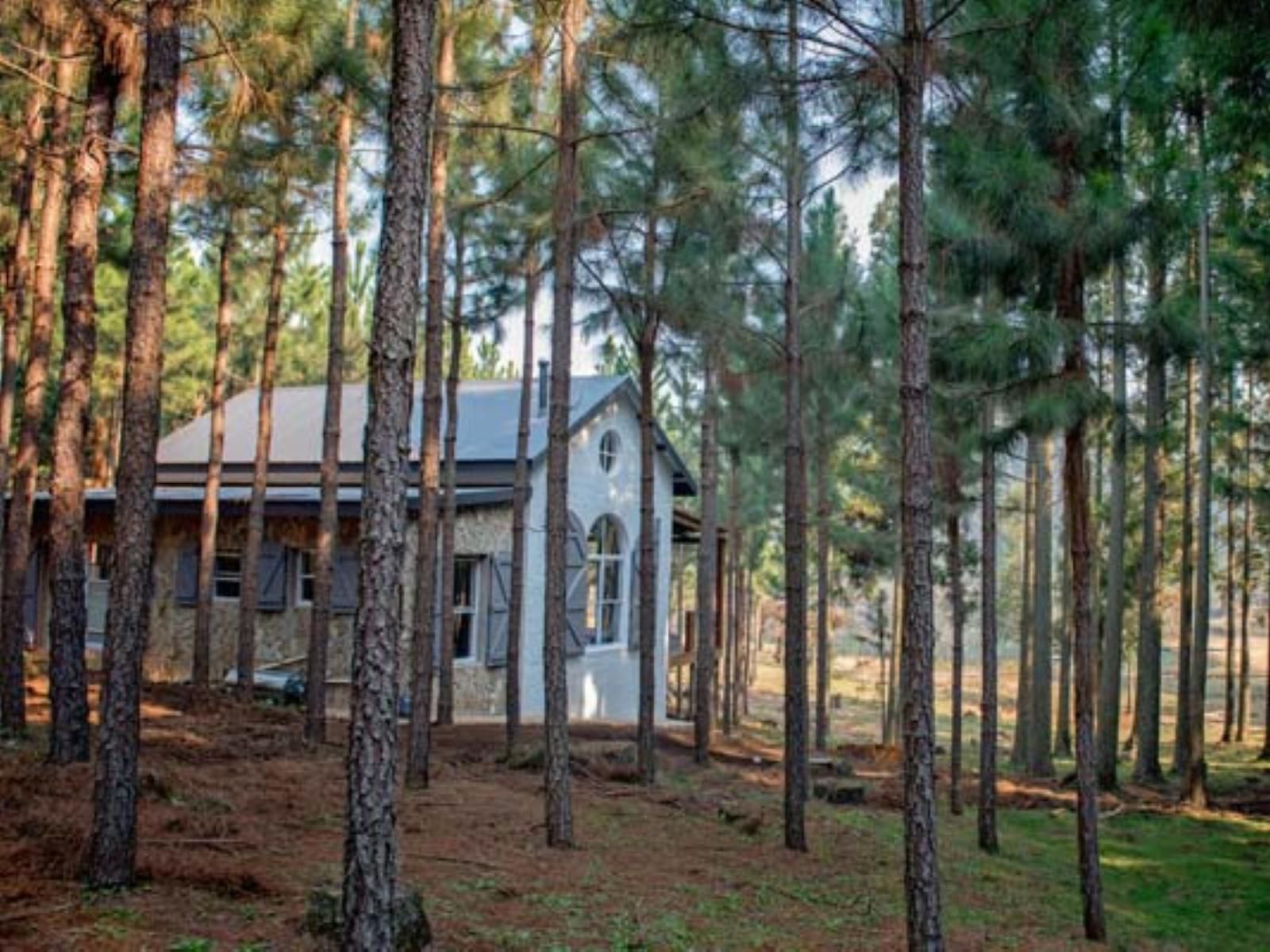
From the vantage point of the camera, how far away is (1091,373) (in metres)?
8.48

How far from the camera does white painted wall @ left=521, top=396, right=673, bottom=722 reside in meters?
17.3

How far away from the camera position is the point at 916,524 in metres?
5.27

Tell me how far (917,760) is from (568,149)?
5.41 meters

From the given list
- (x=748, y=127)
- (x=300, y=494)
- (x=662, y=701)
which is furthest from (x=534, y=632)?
(x=748, y=127)

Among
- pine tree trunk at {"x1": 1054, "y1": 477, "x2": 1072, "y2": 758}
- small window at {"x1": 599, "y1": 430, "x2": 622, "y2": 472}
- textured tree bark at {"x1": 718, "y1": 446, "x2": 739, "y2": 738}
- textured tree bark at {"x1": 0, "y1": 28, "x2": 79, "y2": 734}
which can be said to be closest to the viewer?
textured tree bark at {"x1": 0, "y1": 28, "x2": 79, "y2": 734}

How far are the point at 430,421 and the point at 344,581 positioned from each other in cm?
739

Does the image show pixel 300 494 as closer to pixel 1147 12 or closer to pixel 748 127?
pixel 748 127

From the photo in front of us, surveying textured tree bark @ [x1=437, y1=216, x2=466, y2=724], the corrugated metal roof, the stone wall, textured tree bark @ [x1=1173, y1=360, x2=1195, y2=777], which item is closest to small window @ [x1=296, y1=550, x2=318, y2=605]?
the stone wall

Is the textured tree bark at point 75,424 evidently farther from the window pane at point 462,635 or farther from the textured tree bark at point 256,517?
the window pane at point 462,635

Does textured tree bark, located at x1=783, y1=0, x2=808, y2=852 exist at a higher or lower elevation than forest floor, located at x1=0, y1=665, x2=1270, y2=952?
higher

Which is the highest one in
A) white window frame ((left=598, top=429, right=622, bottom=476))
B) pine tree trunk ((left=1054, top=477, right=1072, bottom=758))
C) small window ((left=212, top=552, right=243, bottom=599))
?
white window frame ((left=598, top=429, right=622, bottom=476))

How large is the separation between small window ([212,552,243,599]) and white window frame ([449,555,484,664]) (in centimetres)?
400

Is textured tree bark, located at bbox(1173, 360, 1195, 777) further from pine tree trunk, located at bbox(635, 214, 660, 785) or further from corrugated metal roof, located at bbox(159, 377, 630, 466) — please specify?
corrugated metal roof, located at bbox(159, 377, 630, 466)

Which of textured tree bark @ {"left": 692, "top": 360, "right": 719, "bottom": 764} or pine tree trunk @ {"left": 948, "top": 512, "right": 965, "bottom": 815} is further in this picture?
textured tree bark @ {"left": 692, "top": 360, "right": 719, "bottom": 764}
